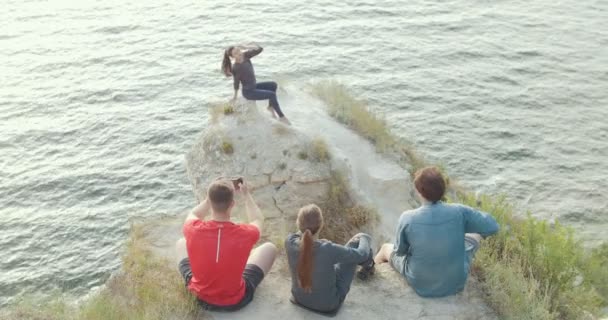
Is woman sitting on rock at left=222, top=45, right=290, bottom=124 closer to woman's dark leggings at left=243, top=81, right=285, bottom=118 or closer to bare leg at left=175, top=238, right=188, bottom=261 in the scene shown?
woman's dark leggings at left=243, top=81, right=285, bottom=118

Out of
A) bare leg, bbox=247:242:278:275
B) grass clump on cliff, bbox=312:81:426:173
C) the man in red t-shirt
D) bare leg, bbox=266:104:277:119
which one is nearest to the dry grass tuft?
bare leg, bbox=266:104:277:119

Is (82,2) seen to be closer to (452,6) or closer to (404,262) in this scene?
(452,6)

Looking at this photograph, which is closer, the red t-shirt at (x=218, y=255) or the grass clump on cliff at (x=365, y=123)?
the red t-shirt at (x=218, y=255)

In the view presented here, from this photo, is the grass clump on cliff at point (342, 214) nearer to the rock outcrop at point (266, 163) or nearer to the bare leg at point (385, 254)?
the rock outcrop at point (266, 163)

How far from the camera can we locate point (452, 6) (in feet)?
101

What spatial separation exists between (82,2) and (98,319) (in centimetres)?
2453

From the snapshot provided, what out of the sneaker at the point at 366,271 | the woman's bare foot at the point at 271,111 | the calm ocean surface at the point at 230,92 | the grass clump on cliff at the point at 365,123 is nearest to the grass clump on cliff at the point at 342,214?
the woman's bare foot at the point at 271,111

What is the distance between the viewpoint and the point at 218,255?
353 inches

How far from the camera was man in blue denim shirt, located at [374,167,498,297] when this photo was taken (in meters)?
9.13

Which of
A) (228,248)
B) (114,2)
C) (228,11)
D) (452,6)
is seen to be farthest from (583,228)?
(114,2)

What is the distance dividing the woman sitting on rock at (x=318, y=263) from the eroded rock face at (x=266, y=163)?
3810 millimetres

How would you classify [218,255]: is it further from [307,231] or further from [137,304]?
[137,304]

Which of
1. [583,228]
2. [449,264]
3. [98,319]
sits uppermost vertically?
[449,264]

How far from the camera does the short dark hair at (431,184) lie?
29.7 feet
